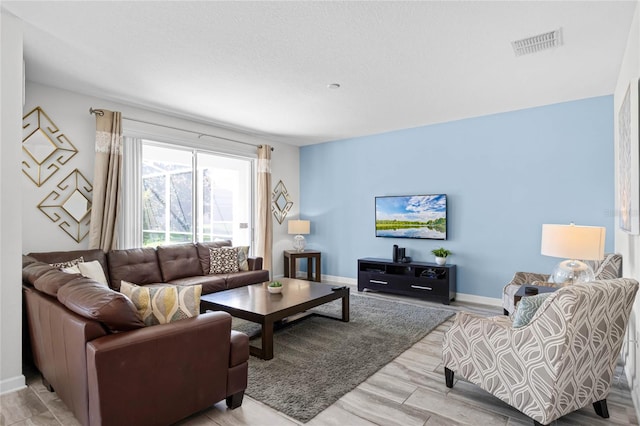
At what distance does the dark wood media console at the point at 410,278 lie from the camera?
4805 millimetres

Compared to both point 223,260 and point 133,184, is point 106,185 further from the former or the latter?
point 223,260

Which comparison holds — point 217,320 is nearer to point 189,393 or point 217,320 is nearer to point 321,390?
point 189,393

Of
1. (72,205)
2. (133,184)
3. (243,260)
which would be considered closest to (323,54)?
(133,184)

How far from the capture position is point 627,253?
279 cm

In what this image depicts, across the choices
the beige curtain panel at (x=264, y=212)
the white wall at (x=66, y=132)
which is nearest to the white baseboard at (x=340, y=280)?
the beige curtain panel at (x=264, y=212)

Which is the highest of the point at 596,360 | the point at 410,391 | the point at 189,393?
the point at 596,360

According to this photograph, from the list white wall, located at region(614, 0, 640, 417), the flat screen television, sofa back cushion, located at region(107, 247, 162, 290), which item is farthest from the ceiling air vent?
sofa back cushion, located at region(107, 247, 162, 290)

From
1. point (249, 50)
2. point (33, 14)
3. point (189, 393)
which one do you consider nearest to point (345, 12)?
point (249, 50)

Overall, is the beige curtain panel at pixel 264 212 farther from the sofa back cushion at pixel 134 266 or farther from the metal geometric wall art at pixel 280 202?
the sofa back cushion at pixel 134 266

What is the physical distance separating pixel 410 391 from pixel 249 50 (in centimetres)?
292

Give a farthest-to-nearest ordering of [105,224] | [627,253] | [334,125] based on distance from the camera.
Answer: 1. [334,125]
2. [105,224]
3. [627,253]

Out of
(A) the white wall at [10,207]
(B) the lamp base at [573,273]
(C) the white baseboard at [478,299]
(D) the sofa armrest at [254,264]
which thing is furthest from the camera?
(D) the sofa armrest at [254,264]

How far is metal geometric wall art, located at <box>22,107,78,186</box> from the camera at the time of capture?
11.8ft

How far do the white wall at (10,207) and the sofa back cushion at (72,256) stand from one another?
99 cm
